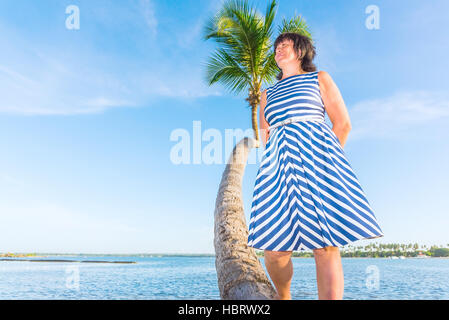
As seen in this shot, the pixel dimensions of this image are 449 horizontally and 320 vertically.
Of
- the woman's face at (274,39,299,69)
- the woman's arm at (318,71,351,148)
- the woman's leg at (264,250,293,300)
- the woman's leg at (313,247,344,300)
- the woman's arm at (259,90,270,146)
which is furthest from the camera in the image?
the woman's arm at (259,90,270,146)

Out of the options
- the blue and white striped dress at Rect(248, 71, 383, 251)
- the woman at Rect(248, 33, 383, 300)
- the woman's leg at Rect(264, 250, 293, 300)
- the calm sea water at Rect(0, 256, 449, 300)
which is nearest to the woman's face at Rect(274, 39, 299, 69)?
the woman at Rect(248, 33, 383, 300)

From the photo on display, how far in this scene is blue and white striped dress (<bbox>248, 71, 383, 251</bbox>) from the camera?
1726 millimetres

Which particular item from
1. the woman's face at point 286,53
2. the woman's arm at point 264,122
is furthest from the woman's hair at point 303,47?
the woman's arm at point 264,122

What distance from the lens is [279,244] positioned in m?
1.83

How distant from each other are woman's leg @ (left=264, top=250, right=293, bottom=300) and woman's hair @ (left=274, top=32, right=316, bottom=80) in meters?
1.56

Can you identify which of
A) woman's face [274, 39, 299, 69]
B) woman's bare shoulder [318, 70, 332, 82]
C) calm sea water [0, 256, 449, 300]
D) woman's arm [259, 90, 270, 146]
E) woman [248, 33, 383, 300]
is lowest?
calm sea water [0, 256, 449, 300]

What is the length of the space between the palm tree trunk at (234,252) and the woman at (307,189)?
0.20 meters

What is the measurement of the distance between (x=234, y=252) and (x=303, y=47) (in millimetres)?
1792

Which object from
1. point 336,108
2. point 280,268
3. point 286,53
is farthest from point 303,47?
point 280,268

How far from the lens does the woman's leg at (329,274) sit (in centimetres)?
161

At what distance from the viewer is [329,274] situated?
1.65m

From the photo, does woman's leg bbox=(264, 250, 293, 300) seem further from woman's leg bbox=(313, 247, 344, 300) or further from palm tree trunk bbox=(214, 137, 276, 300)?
woman's leg bbox=(313, 247, 344, 300)
